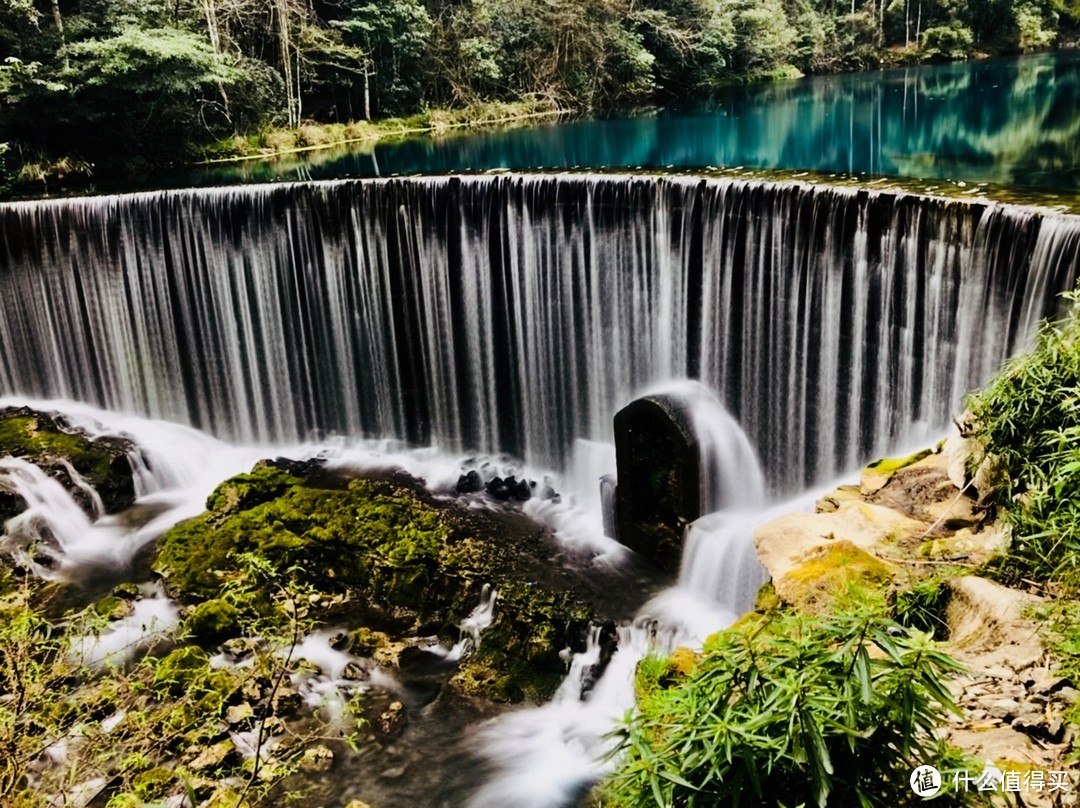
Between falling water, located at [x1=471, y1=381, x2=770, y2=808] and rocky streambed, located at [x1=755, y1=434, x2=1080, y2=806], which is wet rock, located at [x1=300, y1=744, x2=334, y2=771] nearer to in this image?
falling water, located at [x1=471, y1=381, x2=770, y2=808]

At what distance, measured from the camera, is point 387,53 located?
28656 millimetres

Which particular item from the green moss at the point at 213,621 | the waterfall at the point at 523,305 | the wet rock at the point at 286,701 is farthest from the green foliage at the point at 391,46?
the wet rock at the point at 286,701

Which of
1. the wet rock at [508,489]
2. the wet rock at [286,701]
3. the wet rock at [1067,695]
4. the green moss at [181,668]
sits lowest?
the wet rock at [286,701]

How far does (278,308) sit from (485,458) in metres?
3.85

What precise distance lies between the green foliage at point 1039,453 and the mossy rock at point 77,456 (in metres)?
10.3

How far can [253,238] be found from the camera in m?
12.7

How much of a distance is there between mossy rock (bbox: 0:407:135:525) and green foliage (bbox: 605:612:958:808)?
34.5ft

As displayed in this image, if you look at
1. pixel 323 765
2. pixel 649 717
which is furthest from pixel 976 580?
pixel 323 765

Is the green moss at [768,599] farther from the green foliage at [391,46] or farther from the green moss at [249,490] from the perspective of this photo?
the green foliage at [391,46]

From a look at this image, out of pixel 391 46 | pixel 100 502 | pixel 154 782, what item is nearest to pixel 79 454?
pixel 100 502

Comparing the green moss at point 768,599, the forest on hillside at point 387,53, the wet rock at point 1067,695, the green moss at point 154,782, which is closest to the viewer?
the wet rock at point 1067,695

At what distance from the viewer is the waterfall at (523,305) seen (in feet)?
26.2

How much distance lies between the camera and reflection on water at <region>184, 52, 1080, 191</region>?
53.6 feet

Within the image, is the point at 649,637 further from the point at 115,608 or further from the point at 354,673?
the point at 115,608
